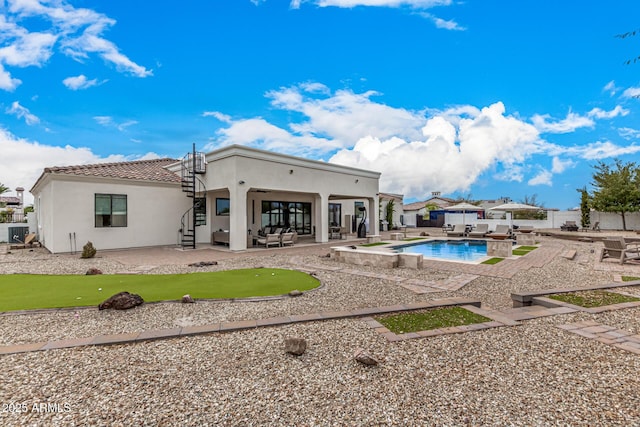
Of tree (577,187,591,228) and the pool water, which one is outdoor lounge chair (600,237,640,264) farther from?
tree (577,187,591,228)

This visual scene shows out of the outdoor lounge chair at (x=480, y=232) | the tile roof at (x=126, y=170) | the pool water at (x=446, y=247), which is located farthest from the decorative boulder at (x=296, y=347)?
the outdoor lounge chair at (x=480, y=232)

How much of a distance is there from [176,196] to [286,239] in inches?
248

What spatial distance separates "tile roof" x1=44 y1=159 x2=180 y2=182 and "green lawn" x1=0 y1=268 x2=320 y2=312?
700 centimetres

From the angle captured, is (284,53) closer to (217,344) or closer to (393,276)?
(393,276)

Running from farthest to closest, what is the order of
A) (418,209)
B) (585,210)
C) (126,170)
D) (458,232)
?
(418,209) → (585,210) → (458,232) → (126,170)

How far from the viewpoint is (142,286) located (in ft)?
24.6

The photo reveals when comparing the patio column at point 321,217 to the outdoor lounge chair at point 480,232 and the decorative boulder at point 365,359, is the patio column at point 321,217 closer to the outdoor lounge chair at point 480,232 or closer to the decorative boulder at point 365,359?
the outdoor lounge chair at point 480,232

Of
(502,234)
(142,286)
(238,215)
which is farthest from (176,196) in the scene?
(502,234)

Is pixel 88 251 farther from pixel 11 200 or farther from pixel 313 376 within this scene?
pixel 11 200

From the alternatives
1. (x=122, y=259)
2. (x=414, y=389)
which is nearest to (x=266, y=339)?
(x=414, y=389)

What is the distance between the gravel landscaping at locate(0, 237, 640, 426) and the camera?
264 centimetres

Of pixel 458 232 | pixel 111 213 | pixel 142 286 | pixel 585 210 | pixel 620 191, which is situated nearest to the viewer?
pixel 142 286

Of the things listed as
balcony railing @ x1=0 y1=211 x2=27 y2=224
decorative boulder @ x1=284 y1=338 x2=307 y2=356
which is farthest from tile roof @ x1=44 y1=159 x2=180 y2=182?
decorative boulder @ x1=284 y1=338 x2=307 y2=356

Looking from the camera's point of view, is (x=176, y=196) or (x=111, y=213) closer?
(x=111, y=213)
